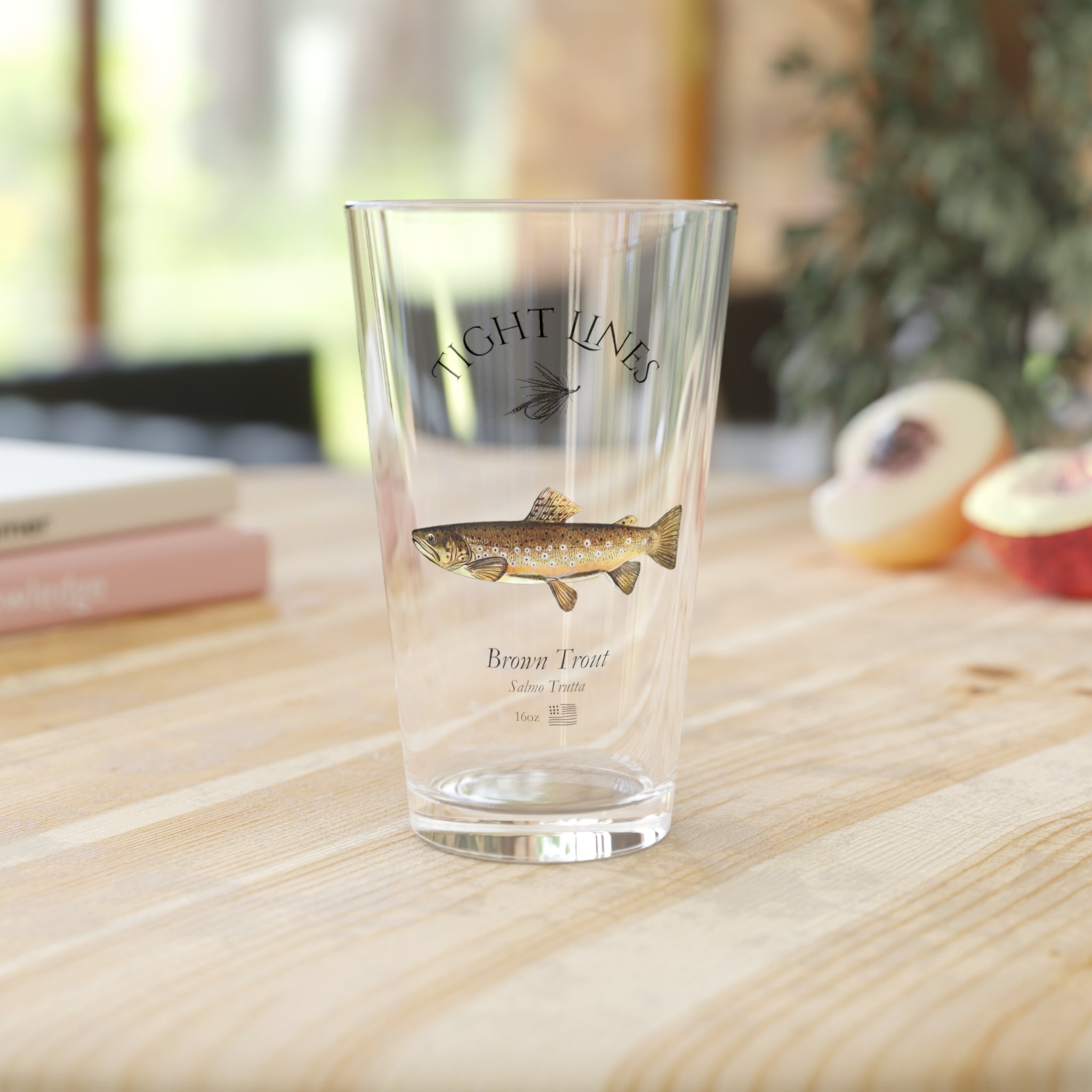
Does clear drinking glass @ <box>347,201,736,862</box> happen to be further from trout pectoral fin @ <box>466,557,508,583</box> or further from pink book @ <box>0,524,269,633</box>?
pink book @ <box>0,524,269,633</box>

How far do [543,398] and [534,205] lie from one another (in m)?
0.05

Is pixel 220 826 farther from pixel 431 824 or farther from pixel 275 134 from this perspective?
pixel 275 134

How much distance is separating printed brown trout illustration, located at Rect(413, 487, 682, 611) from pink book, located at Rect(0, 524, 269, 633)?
42cm

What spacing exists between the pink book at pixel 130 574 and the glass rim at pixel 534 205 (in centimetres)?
43

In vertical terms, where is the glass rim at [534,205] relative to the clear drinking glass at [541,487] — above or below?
above

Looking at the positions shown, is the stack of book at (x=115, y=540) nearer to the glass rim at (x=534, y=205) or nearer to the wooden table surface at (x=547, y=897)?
the wooden table surface at (x=547, y=897)

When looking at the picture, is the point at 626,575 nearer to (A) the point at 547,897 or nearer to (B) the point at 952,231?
(A) the point at 547,897

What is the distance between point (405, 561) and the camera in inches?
17.3

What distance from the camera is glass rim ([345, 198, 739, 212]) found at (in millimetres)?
395

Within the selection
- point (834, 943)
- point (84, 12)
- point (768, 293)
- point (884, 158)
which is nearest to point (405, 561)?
point (834, 943)

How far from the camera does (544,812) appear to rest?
43cm

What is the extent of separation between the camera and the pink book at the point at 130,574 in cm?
78

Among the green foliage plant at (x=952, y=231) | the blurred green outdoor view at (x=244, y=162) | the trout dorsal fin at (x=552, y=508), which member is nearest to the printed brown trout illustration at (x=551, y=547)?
the trout dorsal fin at (x=552, y=508)

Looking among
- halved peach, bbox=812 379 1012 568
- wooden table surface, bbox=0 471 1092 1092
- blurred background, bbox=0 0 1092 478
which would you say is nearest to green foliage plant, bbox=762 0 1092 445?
blurred background, bbox=0 0 1092 478
